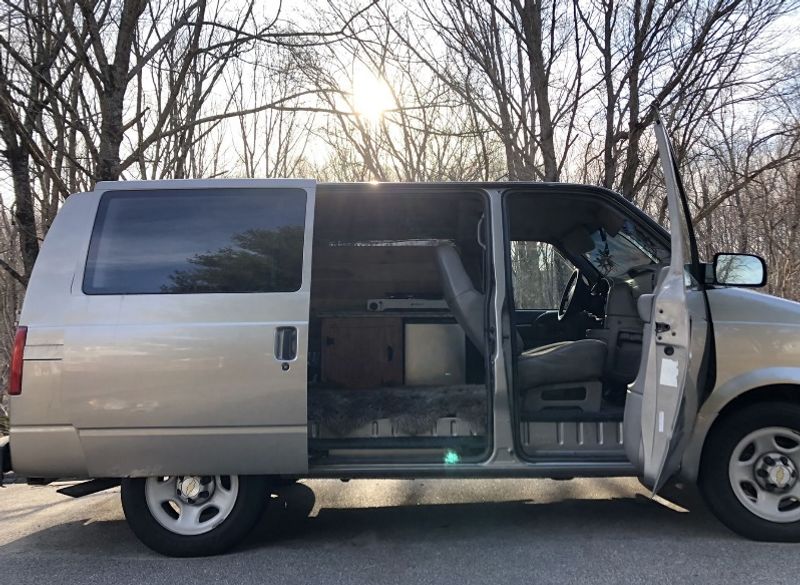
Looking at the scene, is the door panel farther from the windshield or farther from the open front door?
the windshield

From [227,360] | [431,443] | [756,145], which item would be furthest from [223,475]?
[756,145]

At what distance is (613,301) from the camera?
461cm

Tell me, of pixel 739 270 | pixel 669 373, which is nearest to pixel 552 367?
pixel 669 373

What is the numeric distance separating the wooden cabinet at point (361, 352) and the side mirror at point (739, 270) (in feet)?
7.08

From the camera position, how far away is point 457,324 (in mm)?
4715

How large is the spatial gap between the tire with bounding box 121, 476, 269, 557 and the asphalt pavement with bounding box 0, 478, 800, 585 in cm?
10

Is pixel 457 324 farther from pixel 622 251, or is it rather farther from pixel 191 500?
pixel 191 500

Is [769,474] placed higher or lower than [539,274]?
lower

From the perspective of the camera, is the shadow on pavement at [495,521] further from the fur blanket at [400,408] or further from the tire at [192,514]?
the fur blanket at [400,408]

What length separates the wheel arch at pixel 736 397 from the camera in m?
3.55

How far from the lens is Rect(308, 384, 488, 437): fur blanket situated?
3871 millimetres

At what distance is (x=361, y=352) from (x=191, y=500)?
154cm

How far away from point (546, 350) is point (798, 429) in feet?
4.96

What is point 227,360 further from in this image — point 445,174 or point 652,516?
point 445,174
